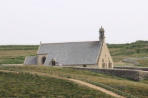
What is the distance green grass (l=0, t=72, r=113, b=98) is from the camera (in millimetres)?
33812

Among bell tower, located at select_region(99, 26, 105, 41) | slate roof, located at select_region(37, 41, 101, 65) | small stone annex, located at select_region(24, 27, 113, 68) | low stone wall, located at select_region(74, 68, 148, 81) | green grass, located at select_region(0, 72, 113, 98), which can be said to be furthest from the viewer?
bell tower, located at select_region(99, 26, 105, 41)

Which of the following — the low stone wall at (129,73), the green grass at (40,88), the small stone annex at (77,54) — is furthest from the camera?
the small stone annex at (77,54)

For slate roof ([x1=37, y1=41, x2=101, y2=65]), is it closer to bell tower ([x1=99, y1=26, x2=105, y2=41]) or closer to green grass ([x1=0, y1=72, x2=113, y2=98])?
bell tower ([x1=99, y1=26, x2=105, y2=41])

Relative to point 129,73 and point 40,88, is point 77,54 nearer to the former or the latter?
point 129,73

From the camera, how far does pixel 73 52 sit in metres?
79.9

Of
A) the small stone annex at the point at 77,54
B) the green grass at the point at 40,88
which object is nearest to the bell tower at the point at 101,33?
the small stone annex at the point at 77,54

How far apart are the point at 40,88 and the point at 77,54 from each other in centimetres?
4250

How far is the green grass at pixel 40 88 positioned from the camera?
3381 centimetres

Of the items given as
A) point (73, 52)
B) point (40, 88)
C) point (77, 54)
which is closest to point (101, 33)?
point (77, 54)

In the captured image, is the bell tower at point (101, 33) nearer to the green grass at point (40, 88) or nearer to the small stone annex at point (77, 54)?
the small stone annex at point (77, 54)

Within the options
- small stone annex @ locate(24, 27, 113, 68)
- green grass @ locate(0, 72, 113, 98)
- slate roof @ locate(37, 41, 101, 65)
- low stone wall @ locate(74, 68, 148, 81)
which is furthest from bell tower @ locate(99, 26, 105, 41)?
green grass @ locate(0, 72, 113, 98)

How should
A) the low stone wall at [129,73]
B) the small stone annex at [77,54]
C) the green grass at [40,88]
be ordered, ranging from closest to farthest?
the green grass at [40,88] → the low stone wall at [129,73] → the small stone annex at [77,54]

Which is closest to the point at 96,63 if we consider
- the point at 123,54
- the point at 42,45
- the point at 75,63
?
the point at 75,63

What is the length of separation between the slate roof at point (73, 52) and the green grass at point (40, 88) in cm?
3350
